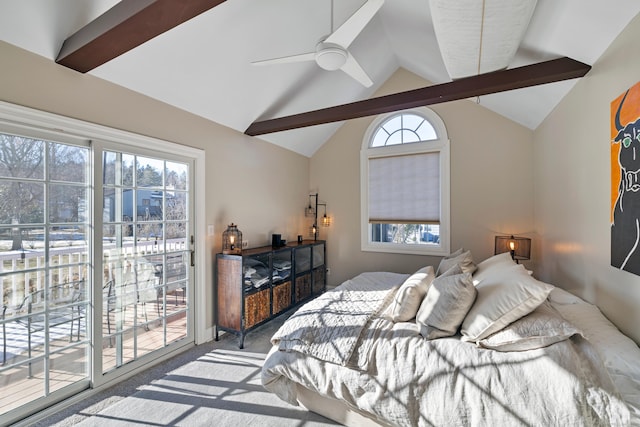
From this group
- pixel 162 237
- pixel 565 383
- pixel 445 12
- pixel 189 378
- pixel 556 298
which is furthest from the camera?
pixel 162 237

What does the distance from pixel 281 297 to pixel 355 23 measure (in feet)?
9.99

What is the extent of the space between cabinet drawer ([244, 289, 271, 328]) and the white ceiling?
2088mm

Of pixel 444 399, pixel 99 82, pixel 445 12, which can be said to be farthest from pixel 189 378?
pixel 445 12

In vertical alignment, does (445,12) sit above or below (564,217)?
above

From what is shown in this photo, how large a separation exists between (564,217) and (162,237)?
12.6 feet

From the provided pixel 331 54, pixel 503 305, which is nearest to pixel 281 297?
pixel 503 305

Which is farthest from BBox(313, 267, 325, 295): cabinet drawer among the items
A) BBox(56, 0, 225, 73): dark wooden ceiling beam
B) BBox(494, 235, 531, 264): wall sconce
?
BBox(56, 0, 225, 73): dark wooden ceiling beam

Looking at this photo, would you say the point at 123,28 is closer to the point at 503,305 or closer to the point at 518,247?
the point at 503,305

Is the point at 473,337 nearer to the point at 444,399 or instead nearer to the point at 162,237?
the point at 444,399

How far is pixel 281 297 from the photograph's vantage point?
3.66m

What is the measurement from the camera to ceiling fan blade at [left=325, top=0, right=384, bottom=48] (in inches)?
68.8

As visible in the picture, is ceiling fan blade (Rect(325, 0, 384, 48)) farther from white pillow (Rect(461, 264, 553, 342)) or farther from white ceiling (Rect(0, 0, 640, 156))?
white pillow (Rect(461, 264, 553, 342))

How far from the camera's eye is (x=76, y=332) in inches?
88.9

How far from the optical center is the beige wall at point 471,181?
12.1 ft
